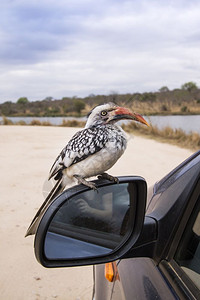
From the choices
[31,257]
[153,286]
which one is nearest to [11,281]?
[31,257]

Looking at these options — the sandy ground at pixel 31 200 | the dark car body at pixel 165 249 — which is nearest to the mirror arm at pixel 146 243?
the dark car body at pixel 165 249

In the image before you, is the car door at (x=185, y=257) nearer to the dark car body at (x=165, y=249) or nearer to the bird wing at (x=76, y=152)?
the dark car body at (x=165, y=249)

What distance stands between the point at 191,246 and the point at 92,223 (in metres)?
0.48

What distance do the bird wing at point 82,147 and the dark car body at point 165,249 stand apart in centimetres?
31

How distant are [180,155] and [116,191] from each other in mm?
9149

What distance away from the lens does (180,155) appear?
418 inches

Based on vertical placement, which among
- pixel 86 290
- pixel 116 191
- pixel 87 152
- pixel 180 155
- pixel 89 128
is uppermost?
pixel 89 128

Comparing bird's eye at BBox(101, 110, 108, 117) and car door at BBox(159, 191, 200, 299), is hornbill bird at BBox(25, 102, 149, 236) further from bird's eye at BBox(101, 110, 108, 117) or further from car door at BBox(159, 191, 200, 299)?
car door at BBox(159, 191, 200, 299)

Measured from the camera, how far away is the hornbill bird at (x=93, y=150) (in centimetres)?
143

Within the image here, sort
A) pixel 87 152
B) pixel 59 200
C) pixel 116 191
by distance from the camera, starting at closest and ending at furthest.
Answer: pixel 59 200 → pixel 87 152 → pixel 116 191

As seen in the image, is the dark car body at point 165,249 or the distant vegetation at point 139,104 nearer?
the dark car body at point 165,249

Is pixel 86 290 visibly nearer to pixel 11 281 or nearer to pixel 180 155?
pixel 11 281

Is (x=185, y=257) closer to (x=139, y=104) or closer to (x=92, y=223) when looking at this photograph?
(x=92, y=223)

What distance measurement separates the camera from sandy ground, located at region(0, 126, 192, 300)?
3.64 metres
